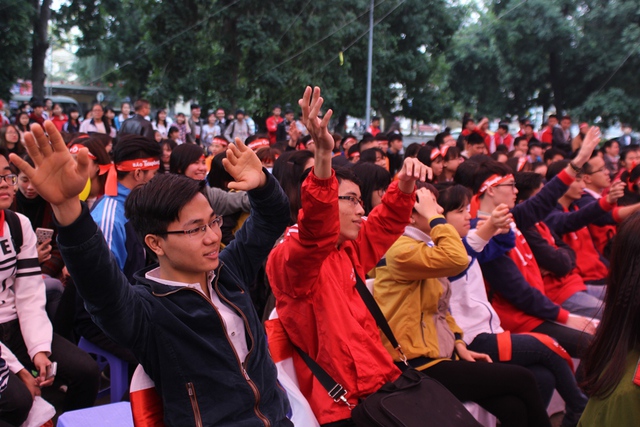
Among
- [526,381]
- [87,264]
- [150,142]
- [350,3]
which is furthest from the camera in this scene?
[350,3]

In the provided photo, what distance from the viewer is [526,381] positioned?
318cm

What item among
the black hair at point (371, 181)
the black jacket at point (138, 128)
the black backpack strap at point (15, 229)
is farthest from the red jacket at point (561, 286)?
the black jacket at point (138, 128)

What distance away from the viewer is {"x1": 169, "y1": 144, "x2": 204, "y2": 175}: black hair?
4.93 metres

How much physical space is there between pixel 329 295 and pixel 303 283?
6.1 inches

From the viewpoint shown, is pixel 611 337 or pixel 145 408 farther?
pixel 145 408

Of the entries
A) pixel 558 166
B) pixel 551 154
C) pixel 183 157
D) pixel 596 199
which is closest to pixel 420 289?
pixel 183 157

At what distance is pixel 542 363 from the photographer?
12.3ft

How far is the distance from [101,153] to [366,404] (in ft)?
9.50

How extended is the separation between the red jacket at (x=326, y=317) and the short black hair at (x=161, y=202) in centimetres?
49

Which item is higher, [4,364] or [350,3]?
[350,3]

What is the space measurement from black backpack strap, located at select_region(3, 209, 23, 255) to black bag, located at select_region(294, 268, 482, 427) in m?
1.59


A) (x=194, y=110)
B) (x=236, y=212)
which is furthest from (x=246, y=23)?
(x=236, y=212)

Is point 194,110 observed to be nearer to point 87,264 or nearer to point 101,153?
point 101,153

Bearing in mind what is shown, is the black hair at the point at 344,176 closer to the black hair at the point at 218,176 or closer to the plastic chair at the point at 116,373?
the plastic chair at the point at 116,373
